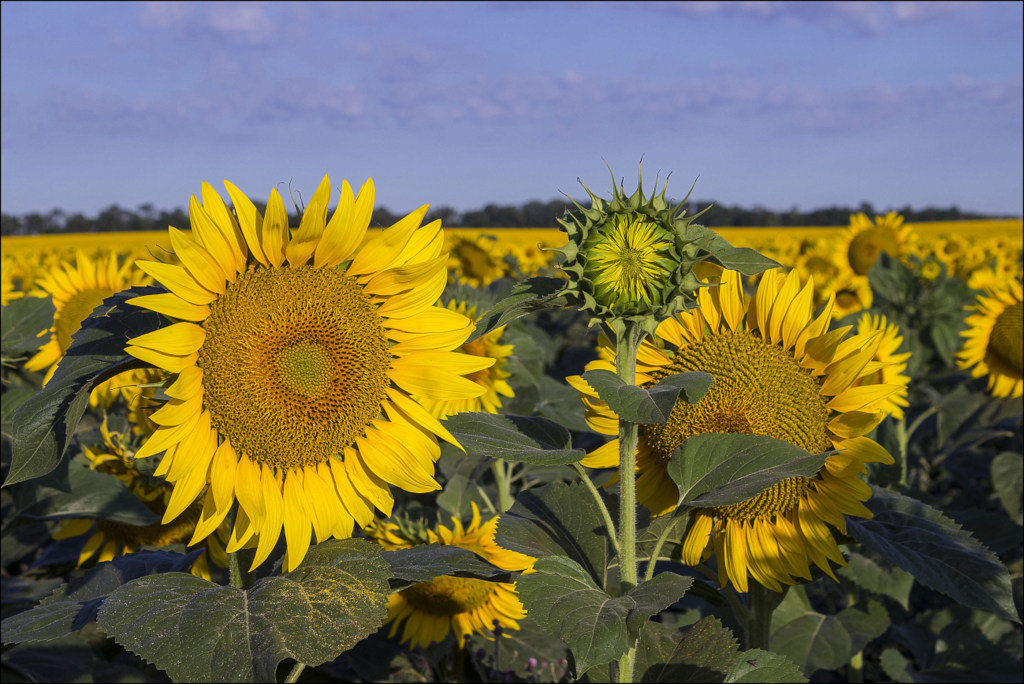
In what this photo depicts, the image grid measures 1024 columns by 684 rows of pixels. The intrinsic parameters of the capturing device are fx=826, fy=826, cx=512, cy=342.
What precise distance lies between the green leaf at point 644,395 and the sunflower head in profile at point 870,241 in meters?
7.64

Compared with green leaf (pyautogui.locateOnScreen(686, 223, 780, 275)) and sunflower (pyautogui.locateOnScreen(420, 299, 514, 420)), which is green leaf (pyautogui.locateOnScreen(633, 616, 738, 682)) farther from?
sunflower (pyautogui.locateOnScreen(420, 299, 514, 420))

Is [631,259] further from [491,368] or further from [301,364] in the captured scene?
[491,368]

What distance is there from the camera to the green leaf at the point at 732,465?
1.55 m

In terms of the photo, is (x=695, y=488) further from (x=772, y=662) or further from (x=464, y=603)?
(x=464, y=603)

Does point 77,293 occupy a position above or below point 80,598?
above

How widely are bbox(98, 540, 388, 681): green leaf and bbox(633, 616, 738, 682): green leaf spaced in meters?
0.63

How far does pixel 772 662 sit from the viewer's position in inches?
65.6

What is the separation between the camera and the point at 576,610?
149 centimetres

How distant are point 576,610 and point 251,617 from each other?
602mm

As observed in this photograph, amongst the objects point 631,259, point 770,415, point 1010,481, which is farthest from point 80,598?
point 1010,481

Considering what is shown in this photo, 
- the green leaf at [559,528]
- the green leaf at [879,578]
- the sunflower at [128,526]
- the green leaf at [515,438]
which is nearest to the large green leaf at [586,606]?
the green leaf at [559,528]

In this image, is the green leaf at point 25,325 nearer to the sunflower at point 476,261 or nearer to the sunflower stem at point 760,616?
the sunflower stem at point 760,616

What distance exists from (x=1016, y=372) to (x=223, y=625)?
486cm

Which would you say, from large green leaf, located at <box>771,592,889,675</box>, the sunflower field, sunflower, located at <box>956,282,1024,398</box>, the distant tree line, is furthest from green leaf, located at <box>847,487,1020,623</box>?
the distant tree line
